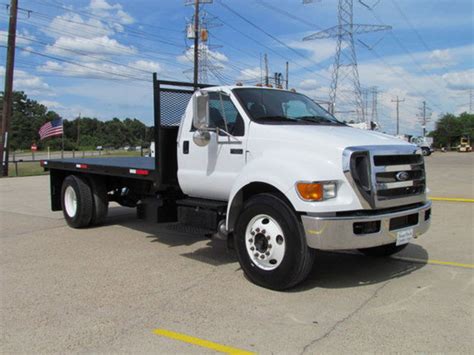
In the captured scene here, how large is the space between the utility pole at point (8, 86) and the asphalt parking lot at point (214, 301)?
17.9 m

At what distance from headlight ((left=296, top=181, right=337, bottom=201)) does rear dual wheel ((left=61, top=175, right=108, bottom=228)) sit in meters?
5.30

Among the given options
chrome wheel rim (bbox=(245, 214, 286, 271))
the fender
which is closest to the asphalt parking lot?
chrome wheel rim (bbox=(245, 214, 286, 271))

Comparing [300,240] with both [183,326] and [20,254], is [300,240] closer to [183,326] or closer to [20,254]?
[183,326]

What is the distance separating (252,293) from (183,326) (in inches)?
42.2

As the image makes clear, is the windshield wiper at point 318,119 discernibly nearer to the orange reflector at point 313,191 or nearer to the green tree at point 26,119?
the orange reflector at point 313,191

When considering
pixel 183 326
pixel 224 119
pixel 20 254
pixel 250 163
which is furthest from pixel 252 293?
pixel 20 254

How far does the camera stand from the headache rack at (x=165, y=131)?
682 centimetres

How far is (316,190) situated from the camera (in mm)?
4770

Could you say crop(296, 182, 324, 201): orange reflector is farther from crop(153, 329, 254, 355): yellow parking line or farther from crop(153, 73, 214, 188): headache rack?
crop(153, 73, 214, 188): headache rack

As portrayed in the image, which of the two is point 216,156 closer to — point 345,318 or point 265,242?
point 265,242

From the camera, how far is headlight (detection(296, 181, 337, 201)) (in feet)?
15.7

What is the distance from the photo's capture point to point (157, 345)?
12.8 feet

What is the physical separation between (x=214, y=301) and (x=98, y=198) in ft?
15.8

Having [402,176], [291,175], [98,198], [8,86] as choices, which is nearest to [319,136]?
[291,175]
